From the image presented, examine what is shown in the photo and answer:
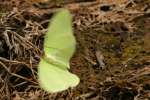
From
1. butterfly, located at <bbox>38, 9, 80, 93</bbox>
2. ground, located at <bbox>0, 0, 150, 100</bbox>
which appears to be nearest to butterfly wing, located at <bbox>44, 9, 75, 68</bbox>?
butterfly, located at <bbox>38, 9, 80, 93</bbox>

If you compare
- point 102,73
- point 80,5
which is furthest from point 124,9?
point 102,73

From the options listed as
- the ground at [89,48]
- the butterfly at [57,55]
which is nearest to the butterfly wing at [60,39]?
the butterfly at [57,55]

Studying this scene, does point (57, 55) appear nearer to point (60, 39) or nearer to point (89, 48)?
point (60, 39)

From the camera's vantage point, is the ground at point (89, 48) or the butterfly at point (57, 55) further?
the ground at point (89, 48)

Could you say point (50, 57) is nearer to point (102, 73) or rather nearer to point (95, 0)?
point (102, 73)

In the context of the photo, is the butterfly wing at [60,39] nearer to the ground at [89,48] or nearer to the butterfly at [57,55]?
the butterfly at [57,55]

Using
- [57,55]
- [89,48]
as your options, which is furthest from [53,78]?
[89,48]

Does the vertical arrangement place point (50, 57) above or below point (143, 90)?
above
